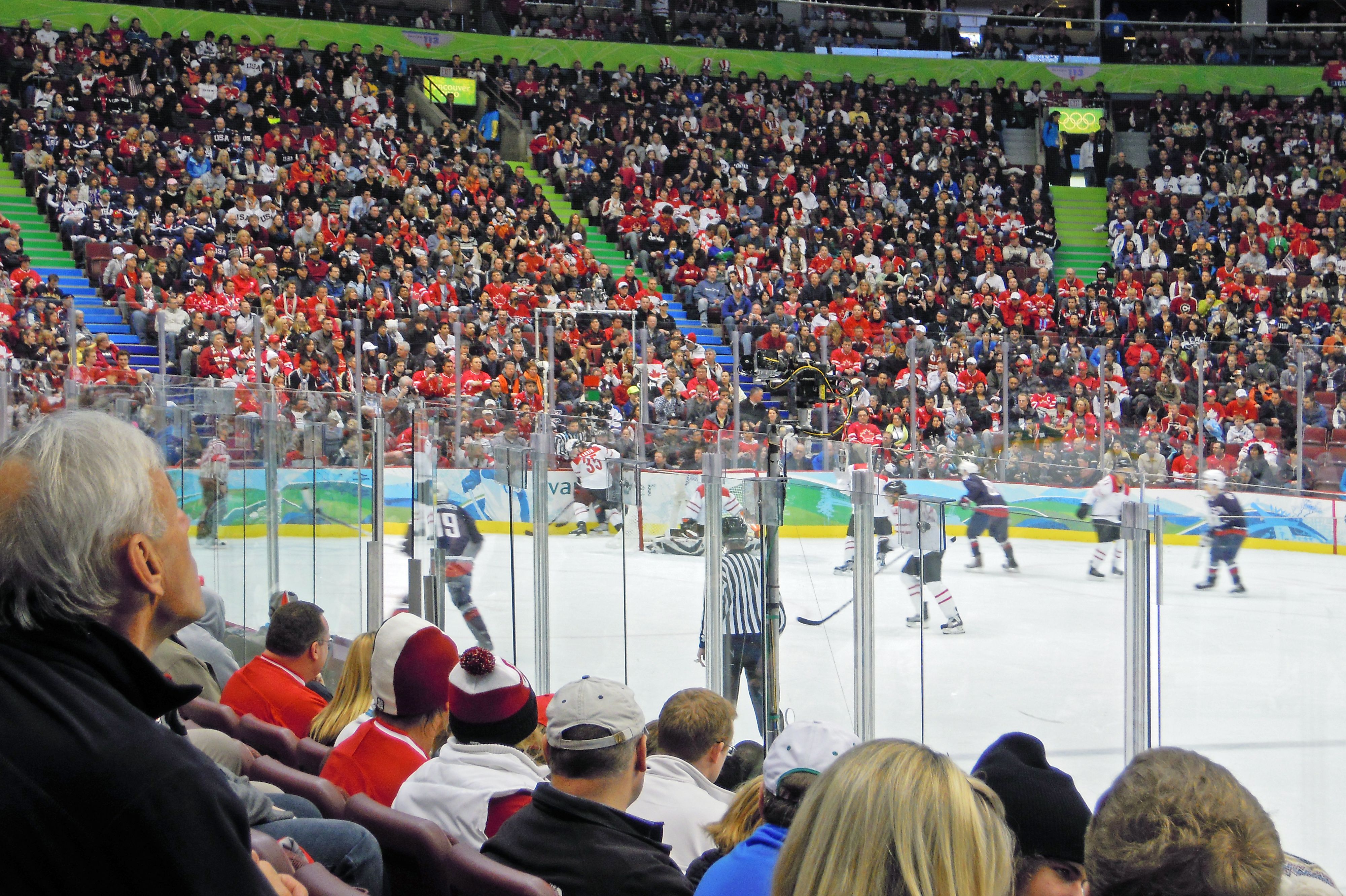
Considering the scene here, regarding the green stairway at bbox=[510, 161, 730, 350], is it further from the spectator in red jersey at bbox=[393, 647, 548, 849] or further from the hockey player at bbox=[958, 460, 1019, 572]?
the spectator in red jersey at bbox=[393, 647, 548, 849]

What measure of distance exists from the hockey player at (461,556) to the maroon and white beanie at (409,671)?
2452 mm

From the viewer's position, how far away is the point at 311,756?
140 inches

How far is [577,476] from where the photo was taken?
5.64m

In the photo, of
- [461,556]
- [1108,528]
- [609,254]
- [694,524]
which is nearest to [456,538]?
[461,556]

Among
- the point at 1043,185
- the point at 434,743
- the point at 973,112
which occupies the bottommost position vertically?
the point at 434,743

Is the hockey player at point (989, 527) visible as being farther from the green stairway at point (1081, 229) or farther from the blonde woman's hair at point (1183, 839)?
the green stairway at point (1081, 229)

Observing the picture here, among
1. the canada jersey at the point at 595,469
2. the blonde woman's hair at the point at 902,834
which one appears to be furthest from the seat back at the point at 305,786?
the canada jersey at the point at 595,469

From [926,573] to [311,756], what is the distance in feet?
6.12

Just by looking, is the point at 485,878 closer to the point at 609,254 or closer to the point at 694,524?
the point at 694,524

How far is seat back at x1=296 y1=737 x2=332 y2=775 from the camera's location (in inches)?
139

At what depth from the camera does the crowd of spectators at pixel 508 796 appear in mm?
1169

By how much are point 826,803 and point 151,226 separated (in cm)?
1525

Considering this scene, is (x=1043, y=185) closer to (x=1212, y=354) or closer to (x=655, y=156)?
(x=655, y=156)

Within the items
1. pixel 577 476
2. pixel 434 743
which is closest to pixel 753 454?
pixel 577 476
